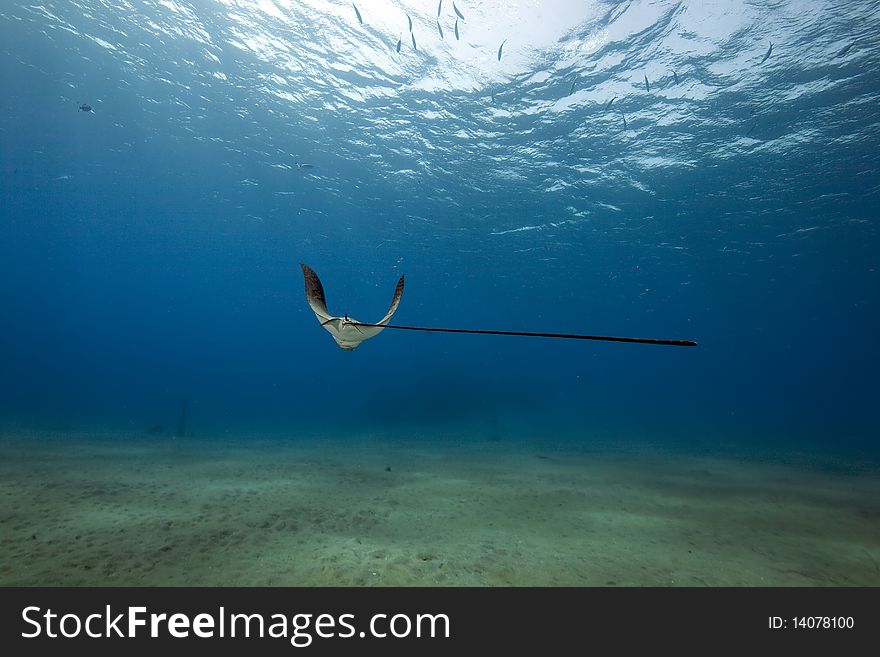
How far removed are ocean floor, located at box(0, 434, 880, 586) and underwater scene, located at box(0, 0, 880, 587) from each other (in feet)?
0.22

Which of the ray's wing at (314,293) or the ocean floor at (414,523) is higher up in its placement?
the ray's wing at (314,293)

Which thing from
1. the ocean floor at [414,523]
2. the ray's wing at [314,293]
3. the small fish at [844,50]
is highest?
the small fish at [844,50]

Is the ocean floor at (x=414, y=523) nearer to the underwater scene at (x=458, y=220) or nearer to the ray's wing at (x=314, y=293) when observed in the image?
the underwater scene at (x=458, y=220)

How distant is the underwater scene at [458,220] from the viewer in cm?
573

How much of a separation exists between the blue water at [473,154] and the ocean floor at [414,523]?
1132cm

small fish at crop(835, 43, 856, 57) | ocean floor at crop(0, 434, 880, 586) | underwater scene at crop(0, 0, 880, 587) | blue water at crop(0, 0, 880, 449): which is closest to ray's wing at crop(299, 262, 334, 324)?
underwater scene at crop(0, 0, 880, 587)

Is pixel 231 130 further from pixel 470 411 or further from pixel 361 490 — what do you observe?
pixel 470 411

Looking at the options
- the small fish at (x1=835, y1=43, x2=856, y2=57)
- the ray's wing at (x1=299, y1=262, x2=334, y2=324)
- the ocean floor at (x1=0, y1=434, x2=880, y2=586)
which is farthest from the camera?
the small fish at (x1=835, y1=43, x2=856, y2=57)

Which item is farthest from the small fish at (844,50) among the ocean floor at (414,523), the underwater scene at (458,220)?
the ocean floor at (414,523)

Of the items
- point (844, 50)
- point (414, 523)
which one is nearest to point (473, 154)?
point (844, 50)

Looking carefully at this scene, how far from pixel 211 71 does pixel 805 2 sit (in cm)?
2095

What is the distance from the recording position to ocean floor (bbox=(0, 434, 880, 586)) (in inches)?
188

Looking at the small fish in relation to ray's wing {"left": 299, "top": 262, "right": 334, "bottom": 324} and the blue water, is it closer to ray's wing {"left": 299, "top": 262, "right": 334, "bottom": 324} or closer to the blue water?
the blue water

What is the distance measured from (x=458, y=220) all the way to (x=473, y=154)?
7832 mm
